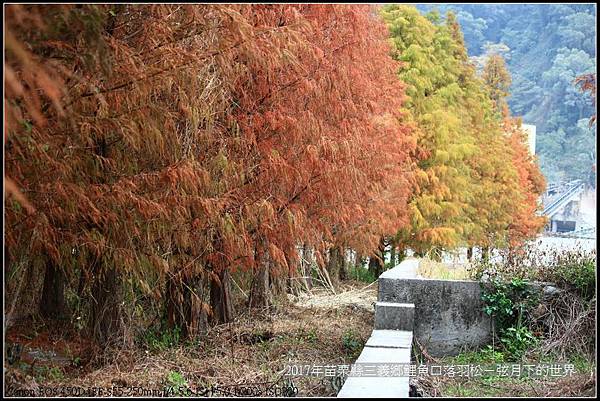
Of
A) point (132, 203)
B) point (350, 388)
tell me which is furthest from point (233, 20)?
point (350, 388)

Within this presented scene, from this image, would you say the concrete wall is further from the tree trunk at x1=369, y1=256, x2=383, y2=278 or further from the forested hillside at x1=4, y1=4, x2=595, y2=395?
the tree trunk at x1=369, y1=256, x2=383, y2=278

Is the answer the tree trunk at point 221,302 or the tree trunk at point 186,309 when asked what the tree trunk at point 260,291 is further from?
the tree trunk at point 186,309

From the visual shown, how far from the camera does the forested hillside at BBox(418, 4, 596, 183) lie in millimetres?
45875

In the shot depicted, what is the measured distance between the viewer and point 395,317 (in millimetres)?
8664

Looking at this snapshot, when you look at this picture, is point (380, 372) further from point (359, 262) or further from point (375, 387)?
point (359, 262)

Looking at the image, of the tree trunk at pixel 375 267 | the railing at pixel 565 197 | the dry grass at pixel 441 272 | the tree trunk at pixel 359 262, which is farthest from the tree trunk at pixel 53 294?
the railing at pixel 565 197

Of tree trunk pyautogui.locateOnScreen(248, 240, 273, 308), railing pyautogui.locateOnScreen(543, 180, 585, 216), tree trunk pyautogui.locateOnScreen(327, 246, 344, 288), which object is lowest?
railing pyautogui.locateOnScreen(543, 180, 585, 216)

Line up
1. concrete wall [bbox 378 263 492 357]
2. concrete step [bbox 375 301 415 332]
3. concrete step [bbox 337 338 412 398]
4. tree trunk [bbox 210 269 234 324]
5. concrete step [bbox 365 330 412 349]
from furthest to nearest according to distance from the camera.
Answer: tree trunk [bbox 210 269 234 324]
concrete wall [bbox 378 263 492 357]
concrete step [bbox 375 301 415 332]
concrete step [bbox 365 330 412 349]
concrete step [bbox 337 338 412 398]

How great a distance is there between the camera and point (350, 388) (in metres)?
5.43

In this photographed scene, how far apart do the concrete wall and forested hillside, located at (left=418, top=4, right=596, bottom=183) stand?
3905 centimetres

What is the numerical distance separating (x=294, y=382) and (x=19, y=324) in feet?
11.5

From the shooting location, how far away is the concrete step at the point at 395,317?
864cm

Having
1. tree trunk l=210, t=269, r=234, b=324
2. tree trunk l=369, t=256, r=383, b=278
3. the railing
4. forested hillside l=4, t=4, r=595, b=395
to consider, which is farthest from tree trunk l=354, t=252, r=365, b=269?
the railing

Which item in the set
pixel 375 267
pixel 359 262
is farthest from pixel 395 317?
pixel 359 262
